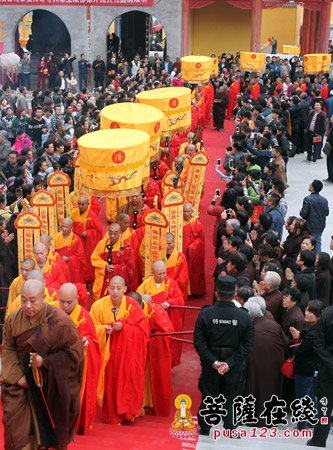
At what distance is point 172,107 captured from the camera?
43.7 ft

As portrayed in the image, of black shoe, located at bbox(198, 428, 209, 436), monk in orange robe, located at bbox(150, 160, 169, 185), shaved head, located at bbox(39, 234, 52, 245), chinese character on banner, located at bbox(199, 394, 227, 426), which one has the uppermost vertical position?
shaved head, located at bbox(39, 234, 52, 245)

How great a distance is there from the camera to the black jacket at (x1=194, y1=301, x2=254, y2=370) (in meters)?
6.87

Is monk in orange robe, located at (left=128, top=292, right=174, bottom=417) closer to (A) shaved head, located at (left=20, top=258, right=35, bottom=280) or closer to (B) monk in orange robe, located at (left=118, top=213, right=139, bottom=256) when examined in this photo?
(A) shaved head, located at (left=20, top=258, right=35, bottom=280)

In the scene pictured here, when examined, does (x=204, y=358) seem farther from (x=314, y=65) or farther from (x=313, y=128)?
(x=314, y=65)

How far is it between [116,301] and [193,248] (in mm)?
3606

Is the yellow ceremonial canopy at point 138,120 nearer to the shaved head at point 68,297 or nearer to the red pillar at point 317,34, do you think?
the shaved head at point 68,297

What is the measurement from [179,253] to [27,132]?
311 inches

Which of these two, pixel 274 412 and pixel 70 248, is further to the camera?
pixel 70 248

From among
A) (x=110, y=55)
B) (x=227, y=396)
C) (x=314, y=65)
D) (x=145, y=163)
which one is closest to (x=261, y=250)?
(x=145, y=163)

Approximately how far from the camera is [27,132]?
1736cm

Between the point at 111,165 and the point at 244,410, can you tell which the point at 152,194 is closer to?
the point at 111,165

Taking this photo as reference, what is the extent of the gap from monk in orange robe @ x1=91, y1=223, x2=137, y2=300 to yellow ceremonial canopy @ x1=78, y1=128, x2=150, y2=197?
0.68m

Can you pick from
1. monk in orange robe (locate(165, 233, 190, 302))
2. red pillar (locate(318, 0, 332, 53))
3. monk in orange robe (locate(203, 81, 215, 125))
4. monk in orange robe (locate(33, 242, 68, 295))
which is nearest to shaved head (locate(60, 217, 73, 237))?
monk in orange robe (locate(33, 242, 68, 295))

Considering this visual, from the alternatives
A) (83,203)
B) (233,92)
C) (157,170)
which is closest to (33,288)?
(83,203)
